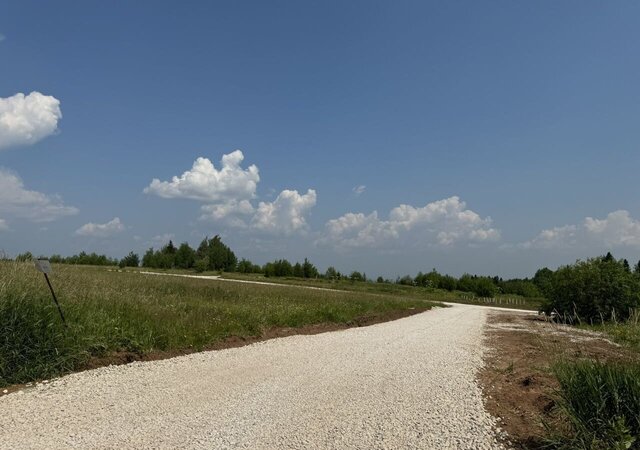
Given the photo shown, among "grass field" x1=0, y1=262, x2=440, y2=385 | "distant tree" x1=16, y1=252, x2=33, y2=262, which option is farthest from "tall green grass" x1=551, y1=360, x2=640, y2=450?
"distant tree" x1=16, y1=252, x2=33, y2=262

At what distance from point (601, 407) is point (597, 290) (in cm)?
2149

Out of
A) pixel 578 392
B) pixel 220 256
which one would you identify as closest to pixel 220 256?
pixel 220 256

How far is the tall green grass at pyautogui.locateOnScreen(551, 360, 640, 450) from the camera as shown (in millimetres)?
4773

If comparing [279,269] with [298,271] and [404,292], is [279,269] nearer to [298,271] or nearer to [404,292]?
[298,271]

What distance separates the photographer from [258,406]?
6742 millimetres

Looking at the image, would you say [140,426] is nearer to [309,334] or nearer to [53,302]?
[53,302]

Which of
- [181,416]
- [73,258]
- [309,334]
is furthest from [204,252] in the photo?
[181,416]

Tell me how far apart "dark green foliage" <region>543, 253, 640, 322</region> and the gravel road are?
16602mm

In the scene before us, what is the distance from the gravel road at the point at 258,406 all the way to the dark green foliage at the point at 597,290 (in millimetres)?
16602

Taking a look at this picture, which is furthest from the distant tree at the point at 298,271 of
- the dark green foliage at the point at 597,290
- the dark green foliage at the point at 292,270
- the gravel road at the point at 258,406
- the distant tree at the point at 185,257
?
the gravel road at the point at 258,406

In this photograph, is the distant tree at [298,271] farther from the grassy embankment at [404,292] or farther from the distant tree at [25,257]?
the distant tree at [25,257]

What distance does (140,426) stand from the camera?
5.90m

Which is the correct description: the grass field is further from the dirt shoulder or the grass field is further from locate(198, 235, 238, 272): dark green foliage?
locate(198, 235, 238, 272): dark green foliage

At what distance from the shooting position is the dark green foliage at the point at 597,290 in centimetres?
2302
